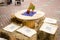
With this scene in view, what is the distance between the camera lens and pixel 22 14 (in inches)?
121

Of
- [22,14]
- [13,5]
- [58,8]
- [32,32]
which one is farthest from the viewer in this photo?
[13,5]

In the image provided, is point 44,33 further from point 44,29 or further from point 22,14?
point 22,14

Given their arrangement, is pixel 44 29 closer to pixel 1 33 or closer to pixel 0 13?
pixel 1 33

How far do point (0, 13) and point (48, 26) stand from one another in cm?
240

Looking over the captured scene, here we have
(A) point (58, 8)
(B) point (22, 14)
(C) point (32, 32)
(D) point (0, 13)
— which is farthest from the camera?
(A) point (58, 8)

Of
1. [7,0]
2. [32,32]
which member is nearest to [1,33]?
[32,32]

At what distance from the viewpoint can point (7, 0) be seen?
223 inches

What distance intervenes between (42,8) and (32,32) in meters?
2.60

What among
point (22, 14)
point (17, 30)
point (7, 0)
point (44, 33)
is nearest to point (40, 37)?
point (44, 33)

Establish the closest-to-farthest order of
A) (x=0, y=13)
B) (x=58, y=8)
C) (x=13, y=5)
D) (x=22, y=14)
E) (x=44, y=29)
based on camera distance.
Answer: (x=44, y=29) → (x=22, y=14) → (x=0, y=13) → (x=58, y=8) → (x=13, y=5)

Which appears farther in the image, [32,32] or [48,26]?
[48,26]

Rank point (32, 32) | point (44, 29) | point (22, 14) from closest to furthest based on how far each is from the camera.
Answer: point (32, 32) → point (44, 29) → point (22, 14)

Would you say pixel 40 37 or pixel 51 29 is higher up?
pixel 51 29

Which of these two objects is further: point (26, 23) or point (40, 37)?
point (26, 23)
